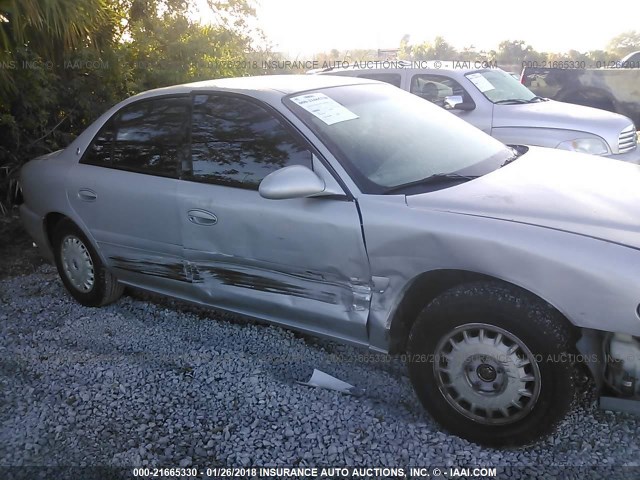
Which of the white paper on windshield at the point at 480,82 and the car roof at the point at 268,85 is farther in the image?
the white paper on windshield at the point at 480,82

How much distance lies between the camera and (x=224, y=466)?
2602mm

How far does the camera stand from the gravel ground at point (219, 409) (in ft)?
8.55

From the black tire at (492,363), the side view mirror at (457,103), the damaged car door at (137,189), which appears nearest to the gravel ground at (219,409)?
the black tire at (492,363)

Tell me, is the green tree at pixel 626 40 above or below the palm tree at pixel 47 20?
below

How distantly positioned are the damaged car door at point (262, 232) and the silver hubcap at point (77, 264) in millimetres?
1109

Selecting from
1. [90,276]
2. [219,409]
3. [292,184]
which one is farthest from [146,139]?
[219,409]

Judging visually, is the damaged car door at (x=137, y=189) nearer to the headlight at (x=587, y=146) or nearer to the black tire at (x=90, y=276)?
the black tire at (x=90, y=276)

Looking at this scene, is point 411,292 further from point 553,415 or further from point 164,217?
point 164,217

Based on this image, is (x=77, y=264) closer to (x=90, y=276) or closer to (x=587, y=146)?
(x=90, y=276)

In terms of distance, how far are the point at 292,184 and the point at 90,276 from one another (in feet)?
6.94

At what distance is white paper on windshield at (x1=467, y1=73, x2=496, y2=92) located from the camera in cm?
706

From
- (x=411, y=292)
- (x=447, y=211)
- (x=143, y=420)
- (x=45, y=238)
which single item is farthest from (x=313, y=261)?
(x=45, y=238)

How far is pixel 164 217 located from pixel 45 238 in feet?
4.73

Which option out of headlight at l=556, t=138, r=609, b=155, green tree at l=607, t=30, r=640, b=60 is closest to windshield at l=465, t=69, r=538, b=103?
headlight at l=556, t=138, r=609, b=155
